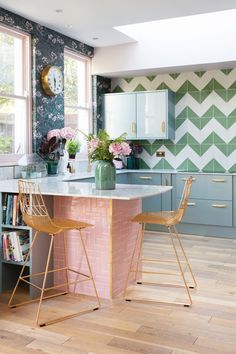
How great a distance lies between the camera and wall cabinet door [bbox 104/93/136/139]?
6.31m

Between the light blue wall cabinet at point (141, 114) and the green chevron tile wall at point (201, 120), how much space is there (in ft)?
0.68

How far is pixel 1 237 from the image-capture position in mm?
3543

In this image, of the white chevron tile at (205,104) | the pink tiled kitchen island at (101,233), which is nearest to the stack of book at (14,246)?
the pink tiled kitchen island at (101,233)

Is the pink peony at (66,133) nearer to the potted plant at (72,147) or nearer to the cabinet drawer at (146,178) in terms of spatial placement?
the potted plant at (72,147)

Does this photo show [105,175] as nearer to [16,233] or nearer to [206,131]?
[16,233]

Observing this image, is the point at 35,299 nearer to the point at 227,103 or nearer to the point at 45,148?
the point at 45,148

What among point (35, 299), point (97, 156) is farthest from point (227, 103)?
point (35, 299)

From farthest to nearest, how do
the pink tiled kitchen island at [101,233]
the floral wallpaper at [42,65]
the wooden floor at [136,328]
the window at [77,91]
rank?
the window at [77,91], the floral wallpaper at [42,65], the pink tiled kitchen island at [101,233], the wooden floor at [136,328]

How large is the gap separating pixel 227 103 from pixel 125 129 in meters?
1.51

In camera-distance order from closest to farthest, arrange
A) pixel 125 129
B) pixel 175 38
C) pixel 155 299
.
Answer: pixel 155 299 → pixel 175 38 → pixel 125 129

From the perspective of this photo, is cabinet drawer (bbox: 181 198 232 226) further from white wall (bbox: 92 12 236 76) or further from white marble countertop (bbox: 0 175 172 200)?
white marble countertop (bbox: 0 175 172 200)

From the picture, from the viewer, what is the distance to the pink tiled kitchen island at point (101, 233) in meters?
3.36

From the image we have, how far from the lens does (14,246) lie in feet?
11.4

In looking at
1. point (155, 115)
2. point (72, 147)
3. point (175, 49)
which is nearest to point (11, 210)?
point (72, 147)
